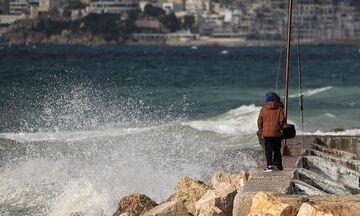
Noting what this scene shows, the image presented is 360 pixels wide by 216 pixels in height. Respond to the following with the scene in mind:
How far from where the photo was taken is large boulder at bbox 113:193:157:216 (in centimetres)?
1369

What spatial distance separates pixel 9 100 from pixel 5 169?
977 inches

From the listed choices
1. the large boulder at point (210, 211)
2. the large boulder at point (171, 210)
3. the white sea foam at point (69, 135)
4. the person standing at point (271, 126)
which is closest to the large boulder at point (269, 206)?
the large boulder at point (210, 211)

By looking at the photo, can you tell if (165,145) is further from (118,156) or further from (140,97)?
(140,97)

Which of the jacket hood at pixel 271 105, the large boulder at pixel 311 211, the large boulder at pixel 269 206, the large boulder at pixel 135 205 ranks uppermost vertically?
the jacket hood at pixel 271 105

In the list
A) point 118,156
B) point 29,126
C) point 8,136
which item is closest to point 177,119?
point 29,126

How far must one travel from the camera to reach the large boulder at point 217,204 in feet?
39.2

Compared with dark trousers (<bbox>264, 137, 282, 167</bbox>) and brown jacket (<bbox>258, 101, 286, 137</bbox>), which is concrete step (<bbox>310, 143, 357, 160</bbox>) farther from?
brown jacket (<bbox>258, 101, 286, 137</bbox>)

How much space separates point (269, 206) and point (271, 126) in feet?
9.94

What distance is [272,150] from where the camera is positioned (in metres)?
14.2

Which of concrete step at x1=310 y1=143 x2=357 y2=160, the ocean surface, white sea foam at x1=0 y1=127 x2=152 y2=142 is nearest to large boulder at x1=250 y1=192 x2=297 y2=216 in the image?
the ocean surface

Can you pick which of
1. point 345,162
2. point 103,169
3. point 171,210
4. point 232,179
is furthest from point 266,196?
point 103,169

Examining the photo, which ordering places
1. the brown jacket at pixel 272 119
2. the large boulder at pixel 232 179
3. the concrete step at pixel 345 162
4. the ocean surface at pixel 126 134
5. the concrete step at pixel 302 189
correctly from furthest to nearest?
the ocean surface at pixel 126 134 → the concrete step at pixel 345 162 → the brown jacket at pixel 272 119 → the large boulder at pixel 232 179 → the concrete step at pixel 302 189

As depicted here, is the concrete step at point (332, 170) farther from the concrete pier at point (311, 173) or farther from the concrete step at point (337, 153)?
the concrete step at point (337, 153)

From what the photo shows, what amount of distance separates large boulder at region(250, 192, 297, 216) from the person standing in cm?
274
